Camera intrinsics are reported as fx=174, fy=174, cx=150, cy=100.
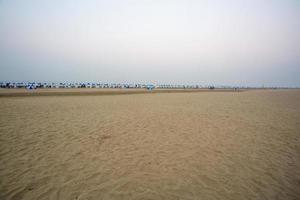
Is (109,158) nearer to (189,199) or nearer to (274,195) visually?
(189,199)

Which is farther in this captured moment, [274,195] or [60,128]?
[60,128]

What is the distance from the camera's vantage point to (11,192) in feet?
13.5

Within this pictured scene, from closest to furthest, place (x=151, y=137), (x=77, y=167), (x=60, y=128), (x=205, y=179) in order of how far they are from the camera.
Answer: (x=205, y=179) → (x=77, y=167) → (x=151, y=137) → (x=60, y=128)

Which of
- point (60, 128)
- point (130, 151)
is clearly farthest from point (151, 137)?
point (60, 128)

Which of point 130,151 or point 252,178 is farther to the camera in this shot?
point 130,151

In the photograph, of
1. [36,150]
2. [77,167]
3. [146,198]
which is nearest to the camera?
[146,198]

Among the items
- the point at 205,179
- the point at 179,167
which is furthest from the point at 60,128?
the point at 205,179

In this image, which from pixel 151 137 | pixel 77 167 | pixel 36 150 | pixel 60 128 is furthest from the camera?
pixel 60 128

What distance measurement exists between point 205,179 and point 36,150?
5964 mm

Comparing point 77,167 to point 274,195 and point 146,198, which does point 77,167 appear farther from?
point 274,195

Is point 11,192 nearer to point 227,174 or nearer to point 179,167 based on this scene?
point 179,167

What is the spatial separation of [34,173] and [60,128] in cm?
466

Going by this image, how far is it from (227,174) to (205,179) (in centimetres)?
77

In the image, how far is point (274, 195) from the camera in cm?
421
